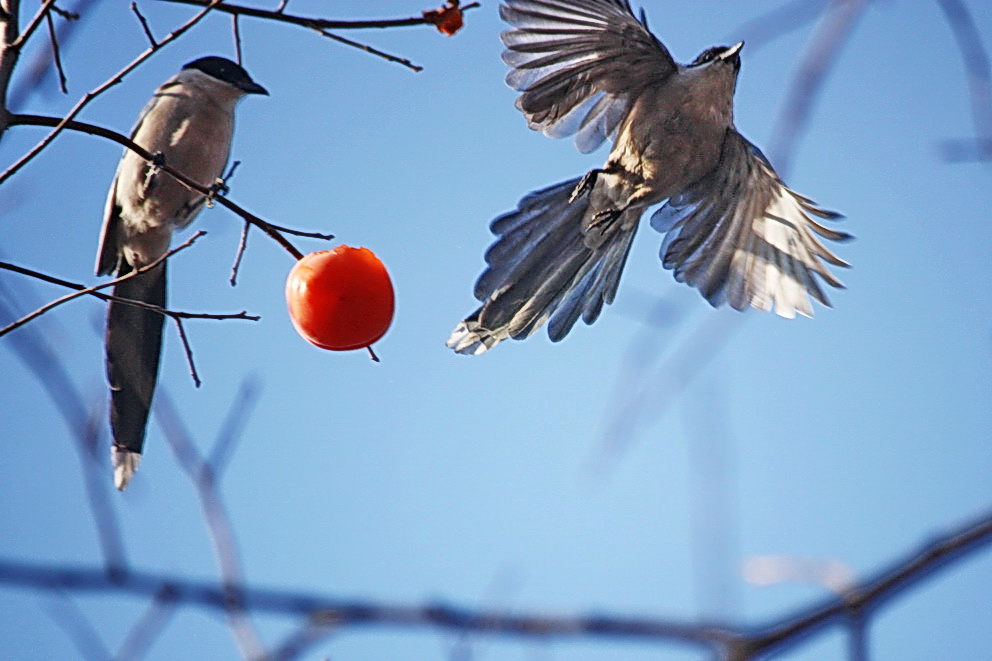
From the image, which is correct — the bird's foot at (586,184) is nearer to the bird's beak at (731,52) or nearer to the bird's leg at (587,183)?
the bird's leg at (587,183)

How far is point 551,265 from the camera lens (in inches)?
120

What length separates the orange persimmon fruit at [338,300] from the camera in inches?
79.0

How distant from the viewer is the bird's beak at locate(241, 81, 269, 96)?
3.44 meters

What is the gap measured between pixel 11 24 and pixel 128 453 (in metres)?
Answer: 1.04

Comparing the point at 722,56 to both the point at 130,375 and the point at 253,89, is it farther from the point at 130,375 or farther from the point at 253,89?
the point at 130,375

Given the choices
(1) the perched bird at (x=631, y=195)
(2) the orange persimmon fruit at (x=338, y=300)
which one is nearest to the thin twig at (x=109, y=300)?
(2) the orange persimmon fruit at (x=338, y=300)

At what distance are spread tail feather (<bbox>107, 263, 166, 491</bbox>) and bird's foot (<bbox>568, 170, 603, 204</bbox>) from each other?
1223 millimetres

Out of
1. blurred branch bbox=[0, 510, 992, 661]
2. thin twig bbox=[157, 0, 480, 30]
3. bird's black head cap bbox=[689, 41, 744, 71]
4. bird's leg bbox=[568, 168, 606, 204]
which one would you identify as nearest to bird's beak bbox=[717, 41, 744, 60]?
bird's black head cap bbox=[689, 41, 744, 71]

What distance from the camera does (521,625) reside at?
72 cm

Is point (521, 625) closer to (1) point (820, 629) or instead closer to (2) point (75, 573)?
(1) point (820, 629)

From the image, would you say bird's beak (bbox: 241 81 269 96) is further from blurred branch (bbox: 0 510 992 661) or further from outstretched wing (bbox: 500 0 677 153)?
blurred branch (bbox: 0 510 992 661)

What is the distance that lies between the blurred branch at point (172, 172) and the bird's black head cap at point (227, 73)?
1447 mm

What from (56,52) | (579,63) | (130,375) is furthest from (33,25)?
(579,63)

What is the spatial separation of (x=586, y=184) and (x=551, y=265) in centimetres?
28
